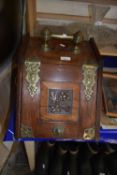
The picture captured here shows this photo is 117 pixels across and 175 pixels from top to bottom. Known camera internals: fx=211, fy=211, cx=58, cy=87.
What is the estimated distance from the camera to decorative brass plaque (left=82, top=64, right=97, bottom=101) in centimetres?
81

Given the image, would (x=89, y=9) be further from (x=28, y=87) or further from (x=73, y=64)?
(x=28, y=87)

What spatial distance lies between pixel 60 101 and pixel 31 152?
15.7 inches

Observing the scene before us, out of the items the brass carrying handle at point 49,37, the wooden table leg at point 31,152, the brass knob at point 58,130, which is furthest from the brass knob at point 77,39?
the wooden table leg at point 31,152

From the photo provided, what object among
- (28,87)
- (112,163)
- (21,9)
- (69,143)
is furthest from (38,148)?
(21,9)

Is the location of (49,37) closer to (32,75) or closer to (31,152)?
(32,75)

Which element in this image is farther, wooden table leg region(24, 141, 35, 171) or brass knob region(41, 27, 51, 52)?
wooden table leg region(24, 141, 35, 171)

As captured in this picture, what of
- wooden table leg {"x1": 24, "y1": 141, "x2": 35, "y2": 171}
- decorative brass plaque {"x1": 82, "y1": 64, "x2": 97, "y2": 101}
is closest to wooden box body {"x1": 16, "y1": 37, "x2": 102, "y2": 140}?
decorative brass plaque {"x1": 82, "y1": 64, "x2": 97, "y2": 101}

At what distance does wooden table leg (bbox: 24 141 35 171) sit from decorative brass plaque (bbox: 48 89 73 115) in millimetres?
280

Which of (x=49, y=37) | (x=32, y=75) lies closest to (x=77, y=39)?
(x=49, y=37)

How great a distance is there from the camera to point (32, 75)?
803 millimetres

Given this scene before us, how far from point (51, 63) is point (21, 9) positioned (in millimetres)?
351

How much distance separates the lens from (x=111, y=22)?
1.10m

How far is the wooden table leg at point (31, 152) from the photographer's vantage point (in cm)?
102

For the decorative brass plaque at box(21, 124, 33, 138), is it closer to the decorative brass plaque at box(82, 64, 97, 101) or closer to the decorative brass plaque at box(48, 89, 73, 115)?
the decorative brass plaque at box(48, 89, 73, 115)
